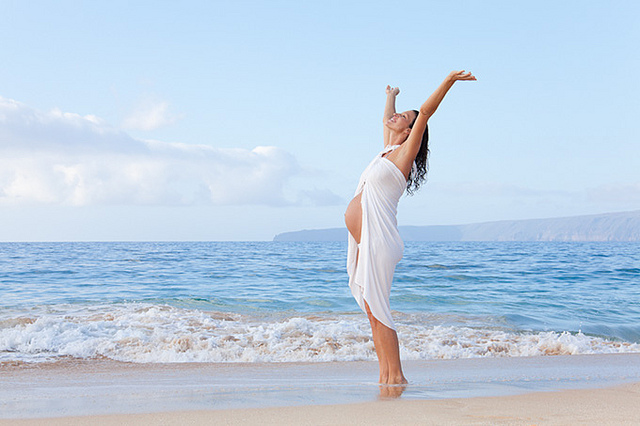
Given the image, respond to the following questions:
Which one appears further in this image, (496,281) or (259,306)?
(496,281)

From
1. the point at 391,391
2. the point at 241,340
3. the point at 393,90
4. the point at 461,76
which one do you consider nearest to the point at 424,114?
the point at 461,76

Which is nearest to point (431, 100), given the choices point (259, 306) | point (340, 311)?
point (340, 311)

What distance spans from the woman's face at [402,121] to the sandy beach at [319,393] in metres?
1.86

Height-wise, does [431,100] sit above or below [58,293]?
above

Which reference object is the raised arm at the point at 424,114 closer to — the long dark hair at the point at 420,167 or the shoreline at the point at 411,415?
the long dark hair at the point at 420,167

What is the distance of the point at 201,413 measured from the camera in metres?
2.97

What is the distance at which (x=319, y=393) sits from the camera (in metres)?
3.59

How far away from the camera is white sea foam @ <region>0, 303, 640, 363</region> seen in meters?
6.17

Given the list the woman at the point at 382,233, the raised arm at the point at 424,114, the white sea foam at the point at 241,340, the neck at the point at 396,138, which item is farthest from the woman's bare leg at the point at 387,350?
the white sea foam at the point at 241,340

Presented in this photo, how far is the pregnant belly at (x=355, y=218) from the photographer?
3893 millimetres

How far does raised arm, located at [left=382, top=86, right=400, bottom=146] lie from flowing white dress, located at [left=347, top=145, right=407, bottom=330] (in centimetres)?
39

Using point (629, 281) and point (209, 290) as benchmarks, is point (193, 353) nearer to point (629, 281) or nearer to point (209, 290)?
point (209, 290)

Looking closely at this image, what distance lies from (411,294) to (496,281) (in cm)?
445

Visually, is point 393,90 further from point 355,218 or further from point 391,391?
point 391,391
